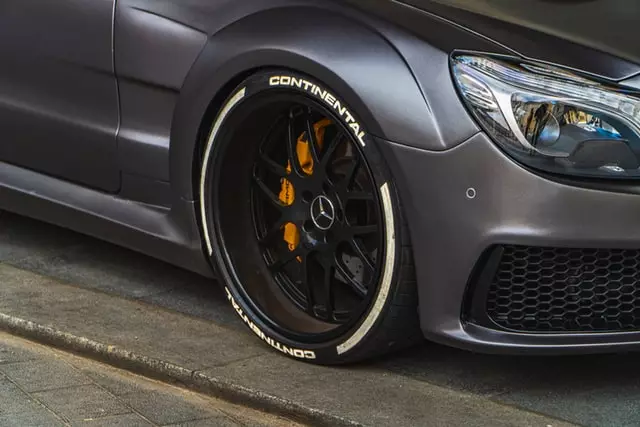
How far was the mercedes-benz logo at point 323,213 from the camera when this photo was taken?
3588 millimetres

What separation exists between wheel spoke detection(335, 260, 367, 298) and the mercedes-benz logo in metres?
0.12

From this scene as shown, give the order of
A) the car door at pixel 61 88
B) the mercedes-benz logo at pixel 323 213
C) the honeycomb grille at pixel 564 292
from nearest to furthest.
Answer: the honeycomb grille at pixel 564 292, the mercedes-benz logo at pixel 323 213, the car door at pixel 61 88

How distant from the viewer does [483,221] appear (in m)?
3.14

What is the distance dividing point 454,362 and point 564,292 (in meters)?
0.56

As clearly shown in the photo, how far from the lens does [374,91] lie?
10.7 feet

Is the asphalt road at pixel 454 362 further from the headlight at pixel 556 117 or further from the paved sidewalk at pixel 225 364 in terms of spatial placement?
the headlight at pixel 556 117

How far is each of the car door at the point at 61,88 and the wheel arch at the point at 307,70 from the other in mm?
370

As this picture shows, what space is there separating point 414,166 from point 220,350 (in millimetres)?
958

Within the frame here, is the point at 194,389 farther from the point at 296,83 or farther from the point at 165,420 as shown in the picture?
the point at 296,83

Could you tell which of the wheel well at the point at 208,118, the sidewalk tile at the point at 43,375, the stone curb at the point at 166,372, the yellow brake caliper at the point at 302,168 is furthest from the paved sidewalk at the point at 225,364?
the wheel well at the point at 208,118

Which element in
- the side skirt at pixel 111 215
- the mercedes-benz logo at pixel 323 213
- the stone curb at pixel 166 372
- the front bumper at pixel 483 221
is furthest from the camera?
the side skirt at pixel 111 215

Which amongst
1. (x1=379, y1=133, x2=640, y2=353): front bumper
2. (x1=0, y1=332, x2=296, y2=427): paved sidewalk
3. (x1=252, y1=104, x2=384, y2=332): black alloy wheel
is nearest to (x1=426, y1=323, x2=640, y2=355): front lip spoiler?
(x1=379, y1=133, x2=640, y2=353): front bumper

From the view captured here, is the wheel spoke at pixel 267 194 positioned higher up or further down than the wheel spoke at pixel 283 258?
higher up

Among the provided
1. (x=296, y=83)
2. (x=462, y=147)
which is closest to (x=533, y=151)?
(x=462, y=147)
